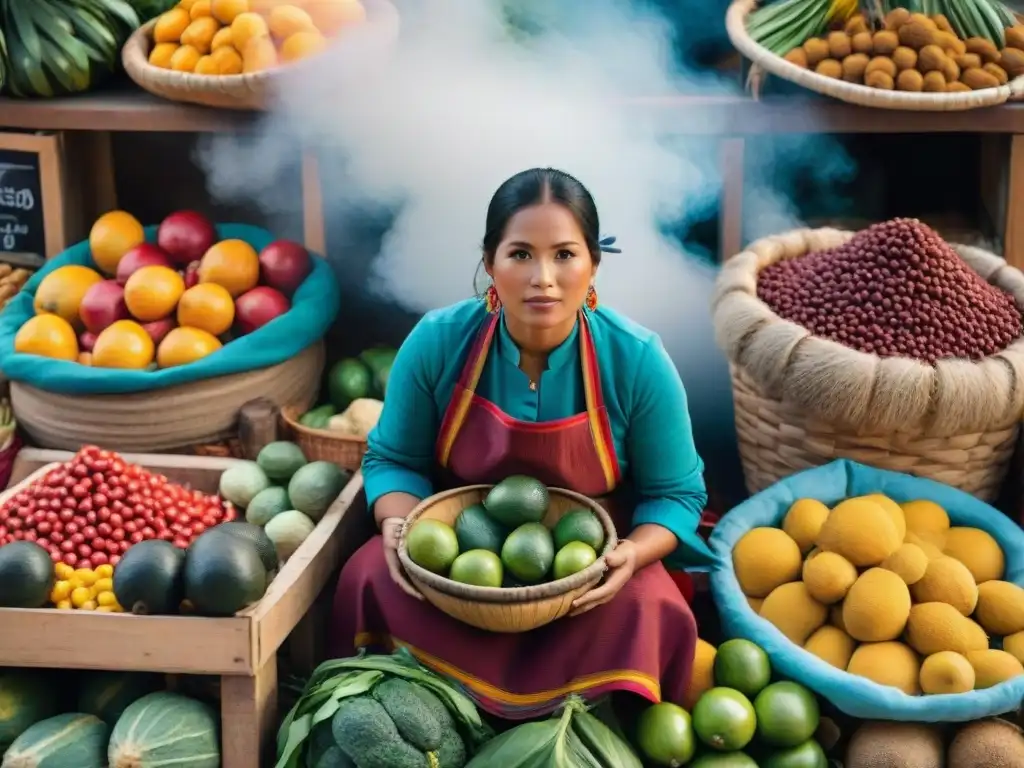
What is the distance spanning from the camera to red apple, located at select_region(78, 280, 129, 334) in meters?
3.32

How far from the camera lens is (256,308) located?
338cm

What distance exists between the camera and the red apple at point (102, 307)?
332 cm

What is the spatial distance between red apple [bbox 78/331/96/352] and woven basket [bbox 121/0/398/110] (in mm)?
727

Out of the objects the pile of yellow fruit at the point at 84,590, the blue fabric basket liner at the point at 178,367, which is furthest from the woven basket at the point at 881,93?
the pile of yellow fruit at the point at 84,590

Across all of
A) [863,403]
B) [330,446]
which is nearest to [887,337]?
[863,403]

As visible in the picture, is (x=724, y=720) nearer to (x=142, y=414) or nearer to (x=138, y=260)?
(x=142, y=414)

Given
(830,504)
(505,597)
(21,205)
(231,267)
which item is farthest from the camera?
(21,205)

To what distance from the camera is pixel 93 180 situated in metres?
3.97

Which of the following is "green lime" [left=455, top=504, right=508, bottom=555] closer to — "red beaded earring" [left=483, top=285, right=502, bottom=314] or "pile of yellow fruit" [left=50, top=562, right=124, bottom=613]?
"red beaded earring" [left=483, top=285, right=502, bottom=314]

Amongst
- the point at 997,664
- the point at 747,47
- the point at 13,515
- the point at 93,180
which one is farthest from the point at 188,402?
the point at 997,664

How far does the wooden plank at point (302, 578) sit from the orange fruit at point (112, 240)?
110 centimetres

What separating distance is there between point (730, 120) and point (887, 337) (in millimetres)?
875

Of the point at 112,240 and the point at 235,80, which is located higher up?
the point at 235,80

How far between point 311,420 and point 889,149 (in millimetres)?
2114
